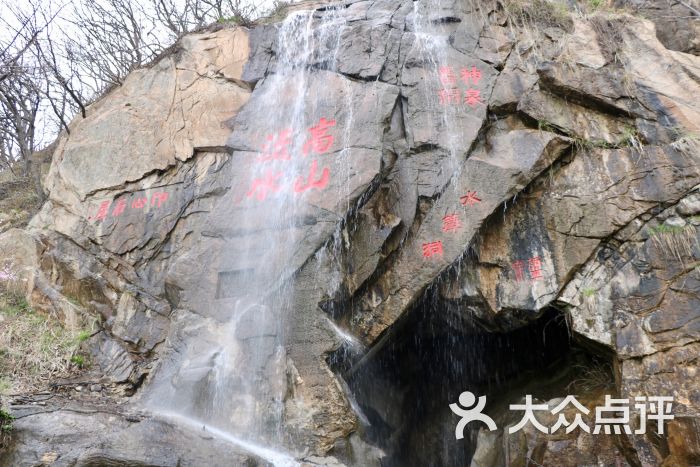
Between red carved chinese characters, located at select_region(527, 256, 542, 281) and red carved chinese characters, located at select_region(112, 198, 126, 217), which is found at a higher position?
red carved chinese characters, located at select_region(112, 198, 126, 217)

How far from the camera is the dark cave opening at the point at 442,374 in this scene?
7.56m

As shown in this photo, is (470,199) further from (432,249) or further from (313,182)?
(313,182)

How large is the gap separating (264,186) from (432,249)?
224 cm

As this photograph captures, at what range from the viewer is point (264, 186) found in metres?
6.94

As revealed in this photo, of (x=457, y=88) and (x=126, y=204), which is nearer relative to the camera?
(x=457, y=88)

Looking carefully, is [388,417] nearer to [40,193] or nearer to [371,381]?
[371,381]

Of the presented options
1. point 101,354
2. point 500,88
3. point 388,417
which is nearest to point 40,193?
point 101,354

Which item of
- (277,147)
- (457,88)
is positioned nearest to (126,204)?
(277,147)

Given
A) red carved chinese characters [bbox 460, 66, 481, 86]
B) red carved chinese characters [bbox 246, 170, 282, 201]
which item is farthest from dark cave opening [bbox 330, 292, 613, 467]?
red carved chinese characters [bbox 460, 66, 481, 86]

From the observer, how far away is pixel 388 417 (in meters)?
8.24

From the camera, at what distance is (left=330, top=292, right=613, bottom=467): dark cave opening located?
7.56 meters

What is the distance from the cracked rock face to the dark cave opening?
97 millimetres
